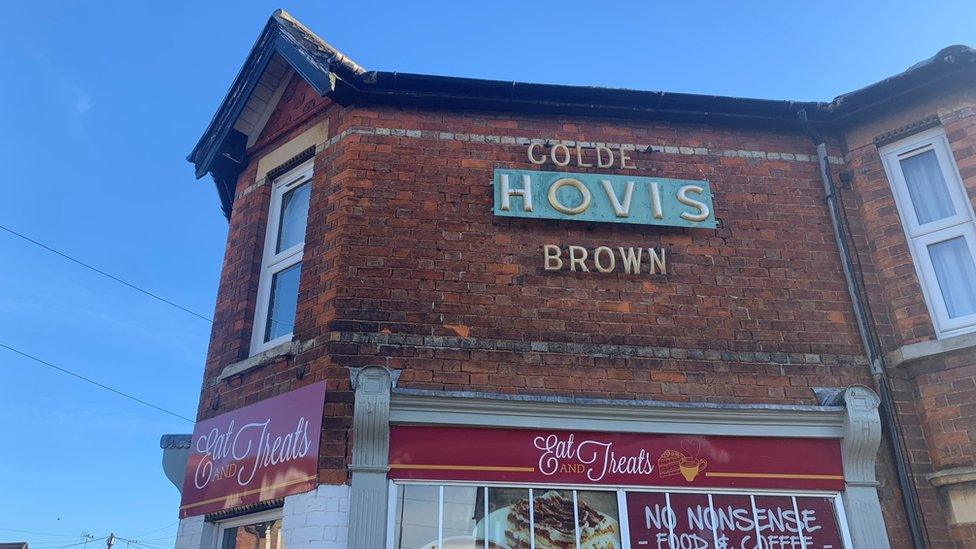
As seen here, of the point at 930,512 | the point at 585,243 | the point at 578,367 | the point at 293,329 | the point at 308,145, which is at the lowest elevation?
the point at 930,512

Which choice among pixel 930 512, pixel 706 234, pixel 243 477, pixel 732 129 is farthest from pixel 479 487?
pixel 732 129

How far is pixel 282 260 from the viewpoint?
298 inches

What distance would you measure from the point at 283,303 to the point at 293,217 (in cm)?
96

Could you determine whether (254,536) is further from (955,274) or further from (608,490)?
(955,274)

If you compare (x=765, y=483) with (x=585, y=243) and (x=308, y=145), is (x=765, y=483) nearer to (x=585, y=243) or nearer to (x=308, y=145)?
(x=585, y=243)

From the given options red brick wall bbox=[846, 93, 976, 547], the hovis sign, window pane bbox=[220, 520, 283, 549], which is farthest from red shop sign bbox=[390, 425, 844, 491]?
the hovis sign

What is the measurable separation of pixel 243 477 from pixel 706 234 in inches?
183

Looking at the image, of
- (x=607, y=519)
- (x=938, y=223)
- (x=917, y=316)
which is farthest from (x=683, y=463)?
(x=938, y=223)

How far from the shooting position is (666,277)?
6996 mm

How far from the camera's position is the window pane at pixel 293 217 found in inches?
304

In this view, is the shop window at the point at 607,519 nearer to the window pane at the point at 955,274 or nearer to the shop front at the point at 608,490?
the shop front at the point at 608,490

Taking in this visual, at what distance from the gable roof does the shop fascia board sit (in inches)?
118

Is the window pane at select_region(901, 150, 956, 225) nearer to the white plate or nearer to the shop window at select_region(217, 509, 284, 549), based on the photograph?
the white plate

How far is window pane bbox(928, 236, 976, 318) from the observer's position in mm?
6883
